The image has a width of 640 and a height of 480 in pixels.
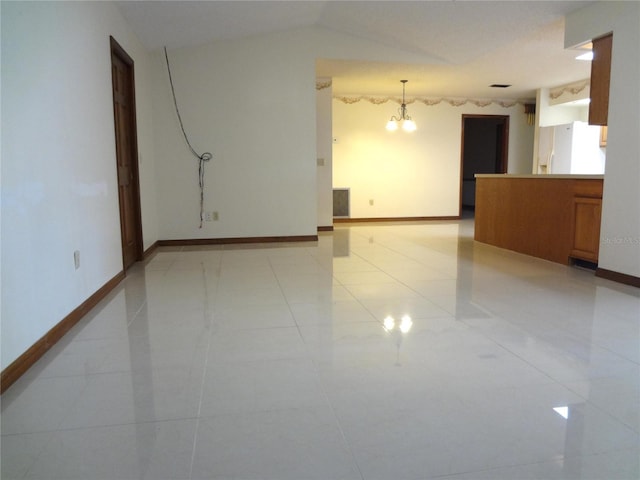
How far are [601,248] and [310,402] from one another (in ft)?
10.5

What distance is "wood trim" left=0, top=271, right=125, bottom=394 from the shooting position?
1879 mm

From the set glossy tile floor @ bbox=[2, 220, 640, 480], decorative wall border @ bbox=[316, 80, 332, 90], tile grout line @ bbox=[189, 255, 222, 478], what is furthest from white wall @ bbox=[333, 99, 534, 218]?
glossy tile floor @ bbox=[2, 220, 640, 480]

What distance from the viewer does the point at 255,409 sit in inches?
65.9

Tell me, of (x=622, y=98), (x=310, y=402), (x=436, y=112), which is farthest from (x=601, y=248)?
(x=436, y=112)

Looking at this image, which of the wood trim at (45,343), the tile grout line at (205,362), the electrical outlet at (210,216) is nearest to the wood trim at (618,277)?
the tile grout line at (205,362)

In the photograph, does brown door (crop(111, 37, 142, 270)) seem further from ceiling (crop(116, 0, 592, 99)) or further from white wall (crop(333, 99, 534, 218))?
white wall (crop(333, 99, 534, 218))

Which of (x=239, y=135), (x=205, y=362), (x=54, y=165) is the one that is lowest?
(x=205, y=362)

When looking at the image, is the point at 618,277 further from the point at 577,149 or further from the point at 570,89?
the point at 570,89

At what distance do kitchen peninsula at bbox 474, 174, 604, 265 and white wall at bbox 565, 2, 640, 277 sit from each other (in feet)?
0.58

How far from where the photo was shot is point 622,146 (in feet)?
11.8

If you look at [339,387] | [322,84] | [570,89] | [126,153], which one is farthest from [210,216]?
[570,89]

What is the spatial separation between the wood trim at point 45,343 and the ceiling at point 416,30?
99.3 inches

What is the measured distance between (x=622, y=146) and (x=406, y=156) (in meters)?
4.94

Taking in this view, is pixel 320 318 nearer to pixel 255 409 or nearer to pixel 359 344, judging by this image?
pixel 359 344
